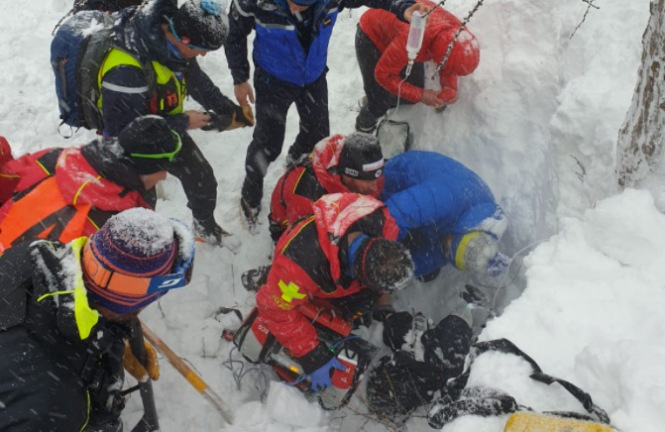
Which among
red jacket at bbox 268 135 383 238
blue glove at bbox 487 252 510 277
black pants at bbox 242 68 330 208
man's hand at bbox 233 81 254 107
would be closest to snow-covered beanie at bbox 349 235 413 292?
blue glove at bbox 487 252 510 277

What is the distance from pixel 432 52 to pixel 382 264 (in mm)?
2429

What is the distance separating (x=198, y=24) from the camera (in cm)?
343

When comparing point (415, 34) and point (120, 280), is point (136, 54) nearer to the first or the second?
point (120, 280)

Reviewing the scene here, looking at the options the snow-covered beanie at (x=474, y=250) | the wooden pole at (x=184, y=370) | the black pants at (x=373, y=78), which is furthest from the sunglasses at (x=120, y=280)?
the black pants at (x=373, y=78)

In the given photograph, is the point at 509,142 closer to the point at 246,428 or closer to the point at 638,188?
the point at 638,188

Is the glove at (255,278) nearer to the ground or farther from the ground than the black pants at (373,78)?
nearer to the ground

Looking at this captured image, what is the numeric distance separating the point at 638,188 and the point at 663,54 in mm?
740

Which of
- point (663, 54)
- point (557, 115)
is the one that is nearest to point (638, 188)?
point (663, 54)

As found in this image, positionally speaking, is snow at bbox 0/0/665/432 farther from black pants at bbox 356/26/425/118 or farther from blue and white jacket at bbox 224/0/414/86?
blue and white jacket at bbox 224/0/414/86

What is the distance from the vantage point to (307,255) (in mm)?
3533

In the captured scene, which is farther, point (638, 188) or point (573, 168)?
point (573, 168)

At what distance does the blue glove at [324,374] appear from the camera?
12.8 feet

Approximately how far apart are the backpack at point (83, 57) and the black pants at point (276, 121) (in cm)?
127

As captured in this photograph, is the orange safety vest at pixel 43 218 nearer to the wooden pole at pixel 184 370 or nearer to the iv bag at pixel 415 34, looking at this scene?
the wooden pole at pixel 184 370
